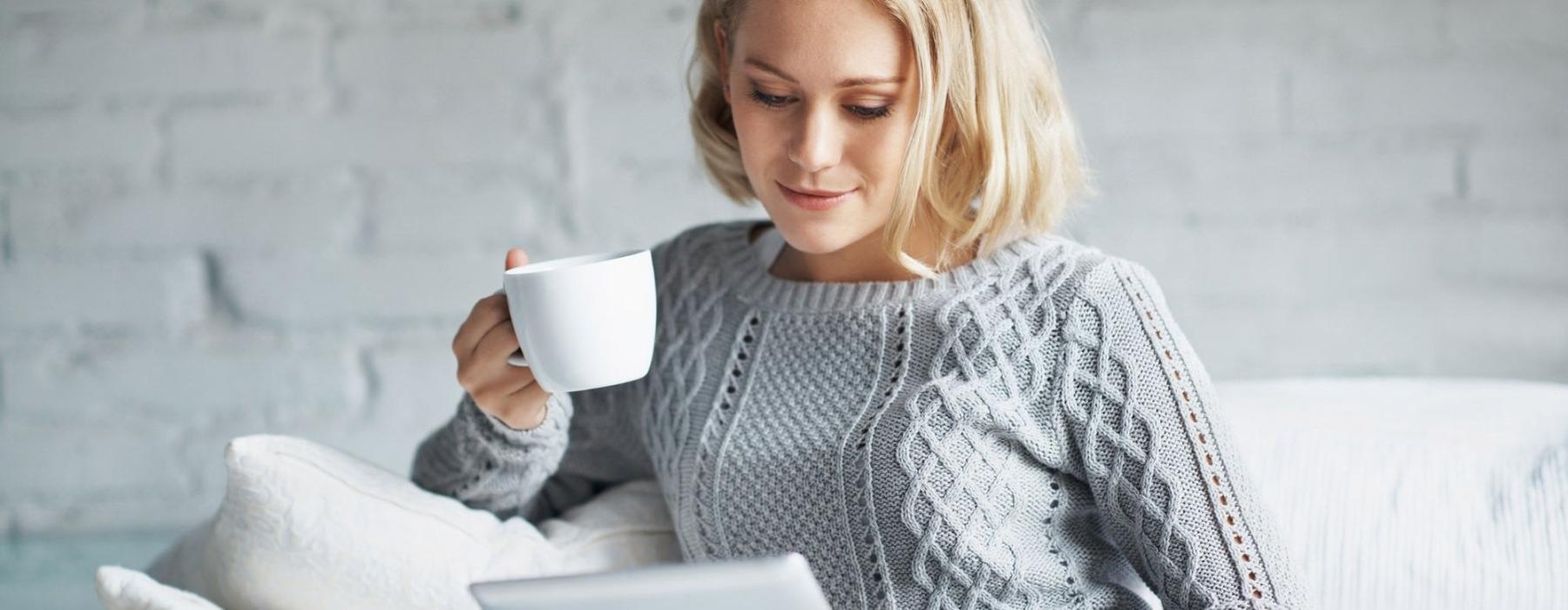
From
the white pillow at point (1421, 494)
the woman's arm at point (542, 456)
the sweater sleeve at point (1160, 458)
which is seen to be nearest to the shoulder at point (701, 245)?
the woman's arm at point (542, 456)

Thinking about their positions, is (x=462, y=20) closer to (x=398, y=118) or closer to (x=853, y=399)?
(x=398, y=118)

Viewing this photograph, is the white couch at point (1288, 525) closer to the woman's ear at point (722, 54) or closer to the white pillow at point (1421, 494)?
the white pillow at point (1421, 494)

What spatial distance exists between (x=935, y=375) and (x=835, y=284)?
0.39ft

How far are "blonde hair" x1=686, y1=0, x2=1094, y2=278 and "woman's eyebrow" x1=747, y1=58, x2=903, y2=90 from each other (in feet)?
0.08

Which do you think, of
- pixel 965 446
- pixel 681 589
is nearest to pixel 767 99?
pixel 965 446

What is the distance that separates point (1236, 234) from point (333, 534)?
3.28ft

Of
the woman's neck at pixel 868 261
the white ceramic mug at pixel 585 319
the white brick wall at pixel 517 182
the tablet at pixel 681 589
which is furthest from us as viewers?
the white brick wall at pixel 517 182

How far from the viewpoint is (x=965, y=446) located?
0.89 metres

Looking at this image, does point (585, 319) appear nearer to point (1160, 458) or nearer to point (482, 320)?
point (482, 320)

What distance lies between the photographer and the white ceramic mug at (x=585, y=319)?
2.45 ft

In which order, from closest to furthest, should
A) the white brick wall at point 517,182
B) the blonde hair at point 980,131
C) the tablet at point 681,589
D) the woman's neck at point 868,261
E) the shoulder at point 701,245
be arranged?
the tablet at point 681,589
the blonde hair at point 980,131
the woman's neck at point 868,261
the shoulder at point 701,245
the white brick wall at point 517,182

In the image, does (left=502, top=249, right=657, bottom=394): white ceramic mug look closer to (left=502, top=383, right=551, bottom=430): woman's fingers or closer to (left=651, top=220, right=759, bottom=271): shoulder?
(left=502, top=383, right=551, bottom=430): woman's fingers

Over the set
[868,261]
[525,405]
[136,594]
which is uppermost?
[868,261]

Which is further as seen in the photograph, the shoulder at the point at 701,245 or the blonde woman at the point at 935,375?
the shoulder at the point at 701,245
